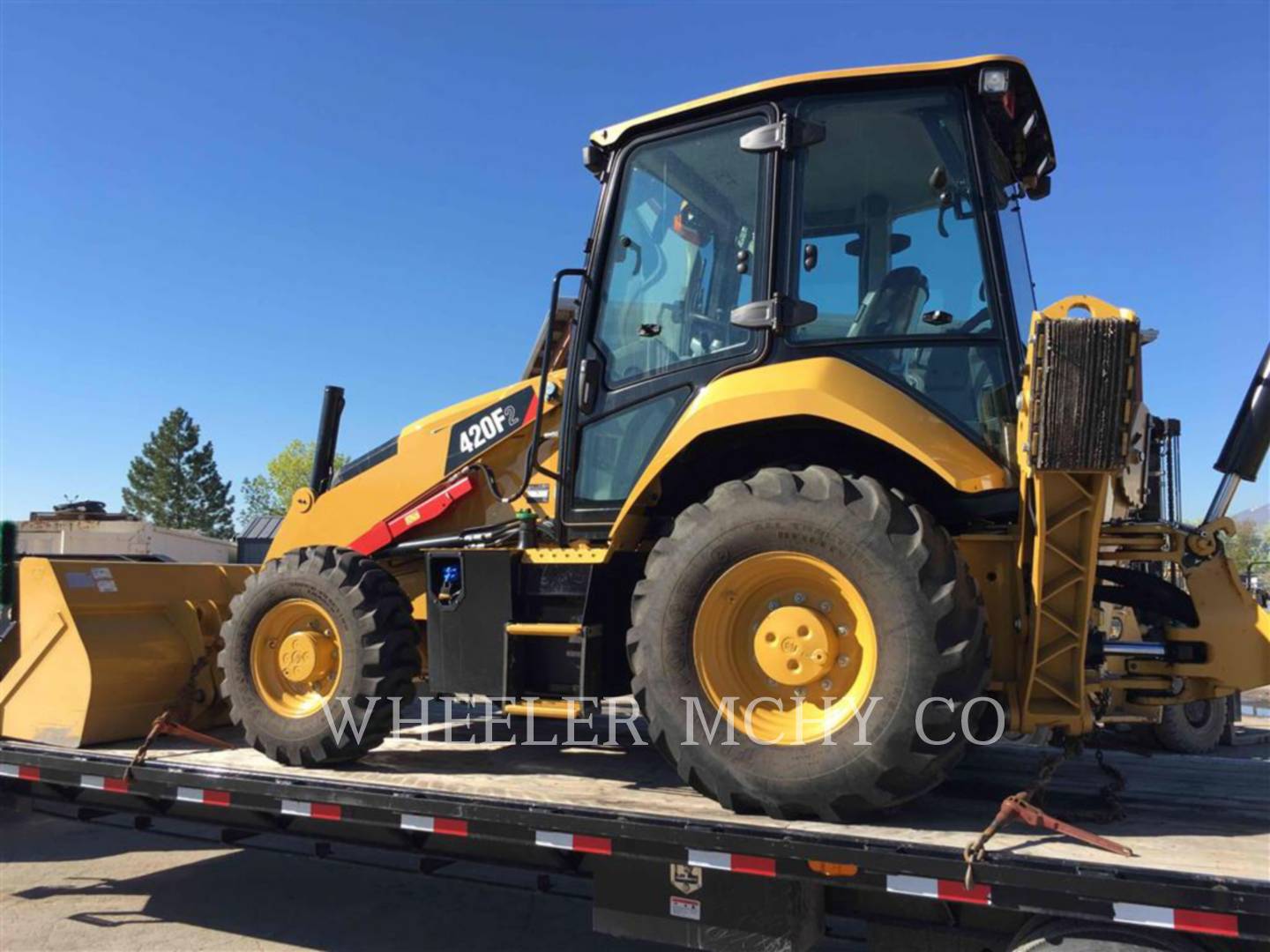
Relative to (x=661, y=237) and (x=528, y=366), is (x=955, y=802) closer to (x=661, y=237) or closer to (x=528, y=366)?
(x=661, y=237)

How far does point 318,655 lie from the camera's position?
4.68 meters

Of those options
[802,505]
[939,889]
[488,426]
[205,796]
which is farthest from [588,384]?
[205,796]

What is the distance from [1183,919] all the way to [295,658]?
378cm

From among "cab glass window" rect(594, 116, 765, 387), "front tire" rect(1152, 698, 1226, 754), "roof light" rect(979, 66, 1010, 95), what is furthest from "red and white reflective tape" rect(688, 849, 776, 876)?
"front tire" rect(1152, 698, 1226, 754)

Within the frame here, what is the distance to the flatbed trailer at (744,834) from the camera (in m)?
2.94

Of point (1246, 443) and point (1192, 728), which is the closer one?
point (1246, 443)

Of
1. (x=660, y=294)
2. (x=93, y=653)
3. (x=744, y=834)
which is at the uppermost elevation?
(x=660, y=294)

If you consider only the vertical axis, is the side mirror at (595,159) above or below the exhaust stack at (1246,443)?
above

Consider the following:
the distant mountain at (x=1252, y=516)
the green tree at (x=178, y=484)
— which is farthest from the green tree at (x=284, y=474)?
the distant mountain at (x=1252, y=516)

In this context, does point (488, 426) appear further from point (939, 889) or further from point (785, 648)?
point (939, 889)

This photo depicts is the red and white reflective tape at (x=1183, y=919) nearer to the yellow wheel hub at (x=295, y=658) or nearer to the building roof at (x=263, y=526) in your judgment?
the yellow wheel hub at (x=295, y=658)

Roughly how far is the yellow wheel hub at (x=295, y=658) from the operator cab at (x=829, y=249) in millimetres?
1438

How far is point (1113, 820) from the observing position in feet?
11.7

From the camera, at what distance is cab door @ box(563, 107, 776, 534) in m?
4.09
